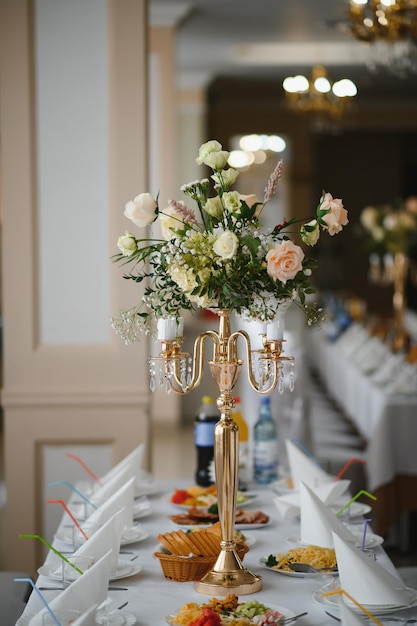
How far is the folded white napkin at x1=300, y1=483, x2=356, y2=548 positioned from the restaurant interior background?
1798 millimetres

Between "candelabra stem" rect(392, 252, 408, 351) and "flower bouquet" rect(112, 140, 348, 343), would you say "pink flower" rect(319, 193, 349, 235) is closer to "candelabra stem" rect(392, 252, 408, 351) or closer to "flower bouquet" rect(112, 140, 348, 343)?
"flower bouquet" rect(112, 140, 348, 343)

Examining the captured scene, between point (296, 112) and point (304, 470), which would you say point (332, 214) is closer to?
point (304, 470)

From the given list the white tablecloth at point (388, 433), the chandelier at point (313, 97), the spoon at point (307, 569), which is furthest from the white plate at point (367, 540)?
the chandelier at point (313, 97)

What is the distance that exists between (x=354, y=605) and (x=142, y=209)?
0.99 meters

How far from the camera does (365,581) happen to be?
2035 mm

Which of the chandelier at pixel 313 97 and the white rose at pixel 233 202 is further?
the chandelier at pixel 313 97

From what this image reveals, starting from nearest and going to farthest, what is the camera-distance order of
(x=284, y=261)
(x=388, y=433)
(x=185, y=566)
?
(x=284, y=261), (x=185, y=566), (x=388, y=433)

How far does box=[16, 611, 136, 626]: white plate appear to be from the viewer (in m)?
1.95

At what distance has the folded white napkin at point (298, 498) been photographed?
2791 mm

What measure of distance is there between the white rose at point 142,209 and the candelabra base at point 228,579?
78 cm

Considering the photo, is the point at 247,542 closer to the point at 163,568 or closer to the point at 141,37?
the point at 163,568

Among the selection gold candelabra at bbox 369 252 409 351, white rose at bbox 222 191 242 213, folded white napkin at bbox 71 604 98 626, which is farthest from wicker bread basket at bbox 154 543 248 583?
gold candelabra at bbox 369 252 409 351

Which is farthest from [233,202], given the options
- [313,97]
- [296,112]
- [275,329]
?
[296,112]

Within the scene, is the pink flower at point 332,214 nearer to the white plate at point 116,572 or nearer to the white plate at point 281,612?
the white plate at point 281,612
